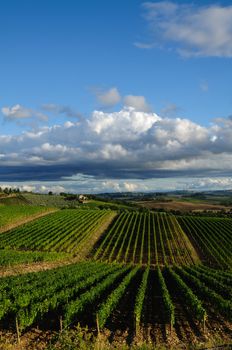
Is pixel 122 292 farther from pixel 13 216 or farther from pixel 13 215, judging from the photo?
pixel 13 215

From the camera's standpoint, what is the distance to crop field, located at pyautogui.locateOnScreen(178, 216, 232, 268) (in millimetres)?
67581

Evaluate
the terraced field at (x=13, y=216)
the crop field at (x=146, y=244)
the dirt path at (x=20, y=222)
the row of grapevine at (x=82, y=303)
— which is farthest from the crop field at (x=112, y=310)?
the terraced field at (x=13, y=216)

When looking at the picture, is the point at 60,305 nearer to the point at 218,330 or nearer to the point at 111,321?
the point at 111,321

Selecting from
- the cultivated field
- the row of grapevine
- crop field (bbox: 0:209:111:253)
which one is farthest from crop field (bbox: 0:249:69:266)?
the row of grapevine

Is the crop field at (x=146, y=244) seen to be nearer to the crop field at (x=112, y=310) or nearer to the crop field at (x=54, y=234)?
the crop field at (x=54, y=234)

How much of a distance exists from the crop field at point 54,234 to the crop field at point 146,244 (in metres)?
4.87

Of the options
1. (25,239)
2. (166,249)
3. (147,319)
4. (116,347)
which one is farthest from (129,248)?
(116,347)

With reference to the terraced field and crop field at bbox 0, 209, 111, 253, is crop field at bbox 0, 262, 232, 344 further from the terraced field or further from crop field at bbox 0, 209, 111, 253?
the terraced field

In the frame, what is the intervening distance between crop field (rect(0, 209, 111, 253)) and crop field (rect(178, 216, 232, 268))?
972 inches

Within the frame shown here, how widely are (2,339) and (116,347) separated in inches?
259

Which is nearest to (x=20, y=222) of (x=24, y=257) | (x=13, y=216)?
(x=13, y=216)

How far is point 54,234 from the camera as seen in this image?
272 ft

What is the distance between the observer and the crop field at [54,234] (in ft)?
232

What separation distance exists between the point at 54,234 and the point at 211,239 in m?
36.0
